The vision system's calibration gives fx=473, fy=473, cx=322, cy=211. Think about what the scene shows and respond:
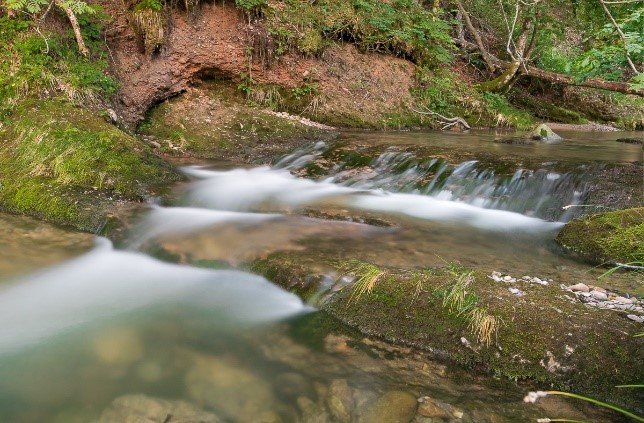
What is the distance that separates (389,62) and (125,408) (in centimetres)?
1159

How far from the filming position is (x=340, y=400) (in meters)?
2.83

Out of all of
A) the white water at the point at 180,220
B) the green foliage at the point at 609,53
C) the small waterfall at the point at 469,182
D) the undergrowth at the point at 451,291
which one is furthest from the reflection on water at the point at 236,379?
the small waterfall at the point at 469,182

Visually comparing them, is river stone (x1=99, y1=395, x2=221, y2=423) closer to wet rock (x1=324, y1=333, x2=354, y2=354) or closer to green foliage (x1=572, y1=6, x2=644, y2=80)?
wet rock (x1=324, y1=333, x2=354, y2=354)

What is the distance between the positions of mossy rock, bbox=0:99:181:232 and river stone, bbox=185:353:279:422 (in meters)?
2.85

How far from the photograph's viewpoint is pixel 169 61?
9.70 metres

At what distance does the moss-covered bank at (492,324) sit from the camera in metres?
2.89

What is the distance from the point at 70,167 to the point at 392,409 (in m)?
5.15

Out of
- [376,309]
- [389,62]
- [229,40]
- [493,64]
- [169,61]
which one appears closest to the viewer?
[376,309]

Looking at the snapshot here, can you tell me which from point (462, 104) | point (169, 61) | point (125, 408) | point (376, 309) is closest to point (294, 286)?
point (376, 309)

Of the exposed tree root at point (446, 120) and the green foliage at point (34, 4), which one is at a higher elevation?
the green foliage at point (34, 4)

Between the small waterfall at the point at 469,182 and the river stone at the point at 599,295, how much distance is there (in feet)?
8.49

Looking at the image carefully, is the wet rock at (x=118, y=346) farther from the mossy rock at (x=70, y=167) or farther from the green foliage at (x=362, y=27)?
the green foliage at (x=362, y=27)

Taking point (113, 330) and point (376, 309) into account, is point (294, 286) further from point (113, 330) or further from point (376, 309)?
point (113, 330)

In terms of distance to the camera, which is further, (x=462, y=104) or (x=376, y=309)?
(x=462, y=104)
